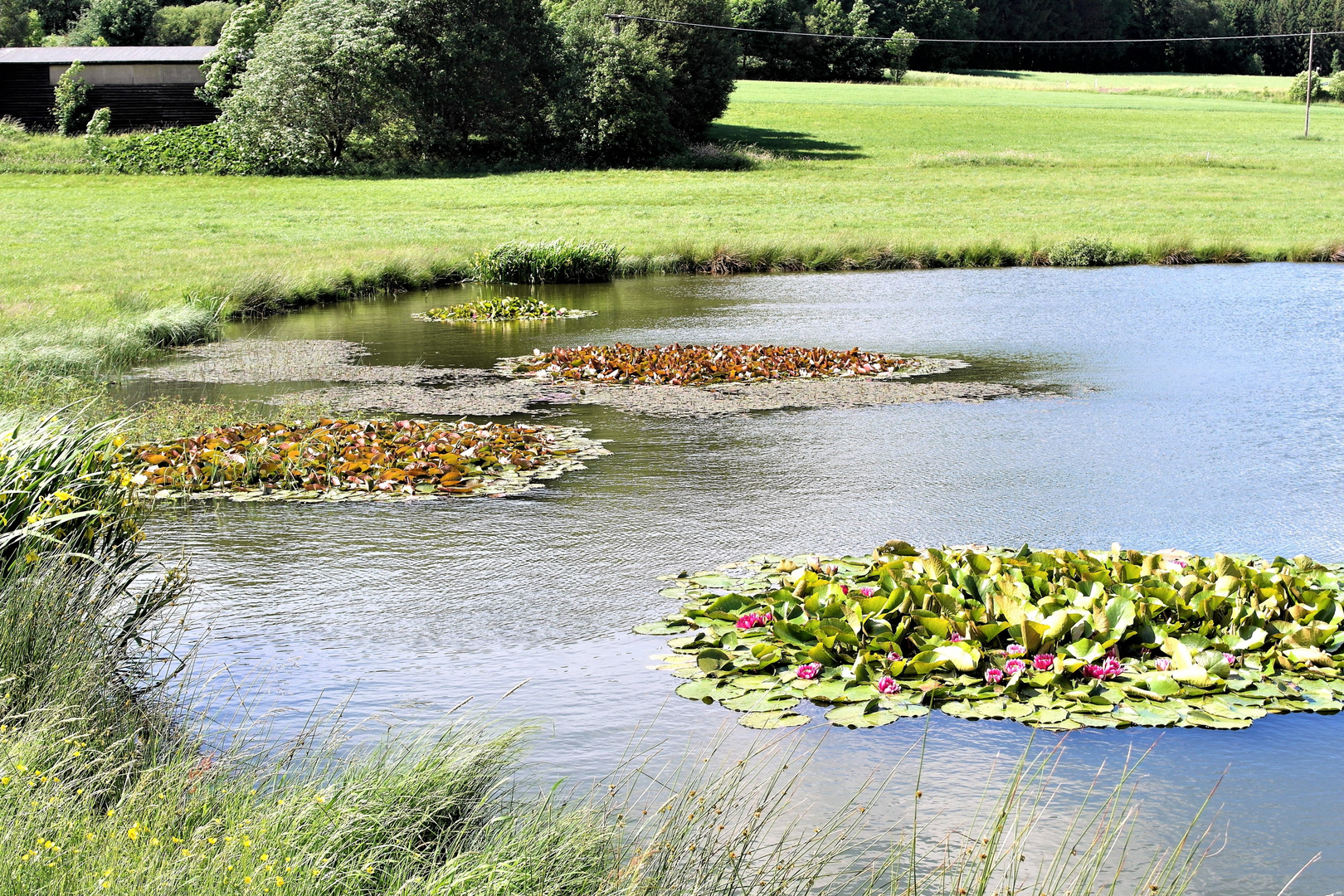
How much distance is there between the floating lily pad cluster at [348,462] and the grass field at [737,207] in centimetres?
550

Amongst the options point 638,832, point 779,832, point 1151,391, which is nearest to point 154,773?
point 638,832

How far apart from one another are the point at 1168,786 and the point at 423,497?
6469 millimetres

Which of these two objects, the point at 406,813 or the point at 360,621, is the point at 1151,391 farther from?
the point at 406,813

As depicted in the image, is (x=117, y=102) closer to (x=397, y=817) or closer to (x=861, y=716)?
(x=861, y=716)

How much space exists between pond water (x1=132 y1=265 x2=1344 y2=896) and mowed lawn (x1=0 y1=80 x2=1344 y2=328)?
939 centimetres

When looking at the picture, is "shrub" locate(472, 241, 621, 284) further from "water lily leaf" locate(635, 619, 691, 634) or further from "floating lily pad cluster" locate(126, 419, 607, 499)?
"water lily leaf" locate(635, 619, 691, 634)

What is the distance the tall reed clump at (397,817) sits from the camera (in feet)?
12.2

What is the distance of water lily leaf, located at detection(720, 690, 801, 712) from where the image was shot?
600 cm

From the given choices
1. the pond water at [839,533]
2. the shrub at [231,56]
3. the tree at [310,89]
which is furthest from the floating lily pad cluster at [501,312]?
the shrub at [231,56]

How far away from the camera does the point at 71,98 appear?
48.1 meters

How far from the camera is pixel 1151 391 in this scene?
47.3ft

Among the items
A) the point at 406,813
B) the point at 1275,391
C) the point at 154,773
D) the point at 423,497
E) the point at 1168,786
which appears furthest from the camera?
the point at 1275,391

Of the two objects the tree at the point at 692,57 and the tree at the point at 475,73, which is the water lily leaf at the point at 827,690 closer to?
the tree at the point at 475,73

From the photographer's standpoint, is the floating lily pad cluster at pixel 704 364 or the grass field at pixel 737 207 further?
the grass field at pixel 737 207
